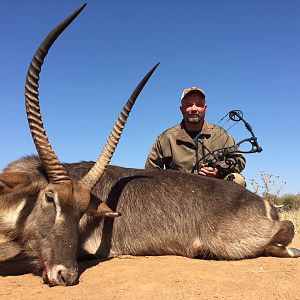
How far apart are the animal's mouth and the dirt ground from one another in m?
0.07

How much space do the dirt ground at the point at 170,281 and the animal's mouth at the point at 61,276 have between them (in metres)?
0.07

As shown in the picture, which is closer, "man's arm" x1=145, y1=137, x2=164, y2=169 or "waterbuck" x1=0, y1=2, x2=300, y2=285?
"waterbuck" x1=0, y1=2, x2=300, y2=285

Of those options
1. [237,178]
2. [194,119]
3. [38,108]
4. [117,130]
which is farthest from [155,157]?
[38,108]

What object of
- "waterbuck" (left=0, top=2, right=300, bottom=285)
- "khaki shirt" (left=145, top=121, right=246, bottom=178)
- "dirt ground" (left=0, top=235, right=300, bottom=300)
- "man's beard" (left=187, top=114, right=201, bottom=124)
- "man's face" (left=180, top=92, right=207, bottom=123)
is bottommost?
"dirt ground" (left=0, top=235, right=300, bottom=300)

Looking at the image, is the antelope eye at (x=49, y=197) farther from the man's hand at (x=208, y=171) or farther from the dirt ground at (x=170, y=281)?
the man's hand at (x=208, y=171)

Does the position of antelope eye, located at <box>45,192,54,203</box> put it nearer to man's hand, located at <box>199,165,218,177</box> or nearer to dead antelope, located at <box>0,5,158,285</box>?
dead antelope, located at <box>0,5,158,285</box>

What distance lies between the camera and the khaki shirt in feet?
Result: 25.1

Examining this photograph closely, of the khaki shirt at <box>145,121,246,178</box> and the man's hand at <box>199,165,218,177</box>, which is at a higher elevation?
the khaki shirt at <box>145,121,246,178</box>

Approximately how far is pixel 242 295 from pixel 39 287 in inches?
67.7

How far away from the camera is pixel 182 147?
781 cm

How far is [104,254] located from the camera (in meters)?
5.00

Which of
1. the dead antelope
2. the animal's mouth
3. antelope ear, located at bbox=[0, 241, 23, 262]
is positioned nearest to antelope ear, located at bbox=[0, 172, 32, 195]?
the dead antelope

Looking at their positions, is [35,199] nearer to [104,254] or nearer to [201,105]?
[104,254]

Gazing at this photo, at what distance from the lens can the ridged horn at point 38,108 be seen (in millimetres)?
4164
